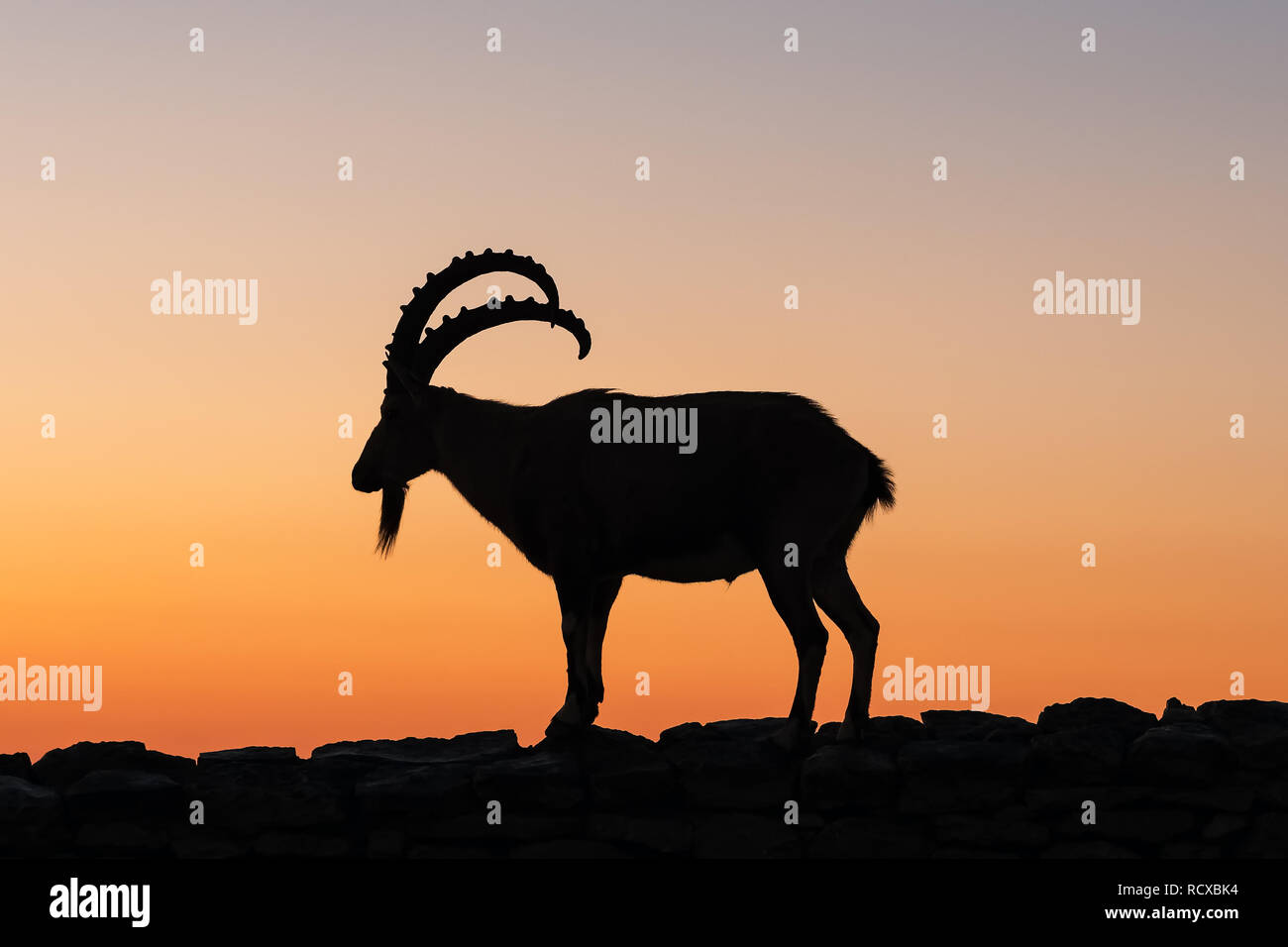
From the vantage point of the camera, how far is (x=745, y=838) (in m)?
11.3

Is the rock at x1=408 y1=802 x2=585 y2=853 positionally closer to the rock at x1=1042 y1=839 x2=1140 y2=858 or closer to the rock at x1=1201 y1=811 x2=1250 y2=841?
the rock at x1=1042 y1=839 x2=1140 y2=858

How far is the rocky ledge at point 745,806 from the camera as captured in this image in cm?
1132

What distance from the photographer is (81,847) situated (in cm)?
1154

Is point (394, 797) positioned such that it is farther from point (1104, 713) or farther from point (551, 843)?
point (1104, 713)

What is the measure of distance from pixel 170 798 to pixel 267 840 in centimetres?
83

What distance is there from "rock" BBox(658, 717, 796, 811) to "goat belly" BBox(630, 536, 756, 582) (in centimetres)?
133

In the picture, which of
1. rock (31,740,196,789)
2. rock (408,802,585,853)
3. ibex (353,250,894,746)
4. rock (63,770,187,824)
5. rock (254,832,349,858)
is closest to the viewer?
rock (408,802,585,853)

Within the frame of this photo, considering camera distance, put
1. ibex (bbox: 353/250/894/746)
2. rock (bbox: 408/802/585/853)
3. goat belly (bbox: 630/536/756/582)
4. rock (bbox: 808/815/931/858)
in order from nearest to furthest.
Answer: rock (bbox: 808/815/931/858)
rock (bbox: 408/802/585/853)
ibex (bbox: 353/250/894/746)
goat belly (bbox: 630/536/756/582)

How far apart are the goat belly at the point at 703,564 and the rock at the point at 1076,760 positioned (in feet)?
8.51

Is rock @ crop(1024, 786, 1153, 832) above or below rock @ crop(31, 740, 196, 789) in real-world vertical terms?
below

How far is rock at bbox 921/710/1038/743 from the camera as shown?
40.5ft

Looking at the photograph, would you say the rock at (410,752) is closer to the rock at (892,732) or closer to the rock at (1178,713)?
the rock at (892,732)

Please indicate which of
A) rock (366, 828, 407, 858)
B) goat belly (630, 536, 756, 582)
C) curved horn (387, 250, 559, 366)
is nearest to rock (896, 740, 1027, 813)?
goat belly (630, 536, 756, 582)

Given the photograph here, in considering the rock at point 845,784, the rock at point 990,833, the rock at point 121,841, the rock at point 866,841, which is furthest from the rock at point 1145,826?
the rock at point 121,841
